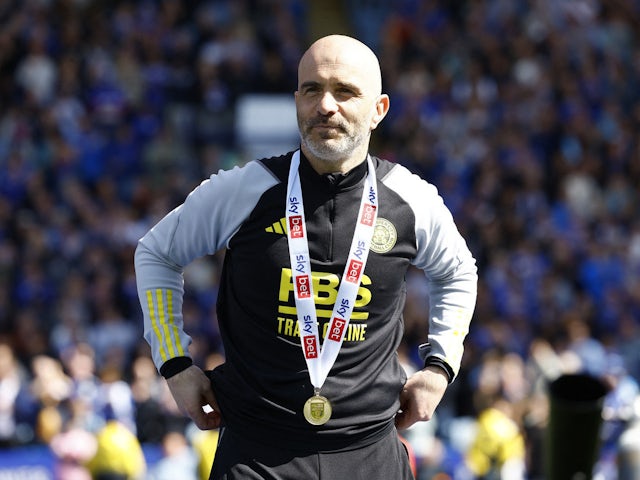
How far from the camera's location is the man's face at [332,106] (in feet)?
11.9

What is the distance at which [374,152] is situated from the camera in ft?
55.0

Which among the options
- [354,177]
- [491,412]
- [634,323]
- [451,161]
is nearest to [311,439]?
[354,177]

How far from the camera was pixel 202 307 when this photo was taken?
13.3 meters

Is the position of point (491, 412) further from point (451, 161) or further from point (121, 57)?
point (121, 57)

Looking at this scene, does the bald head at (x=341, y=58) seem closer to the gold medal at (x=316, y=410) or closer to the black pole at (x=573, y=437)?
the gold medal at (x=316, y=410)

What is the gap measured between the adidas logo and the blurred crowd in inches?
255

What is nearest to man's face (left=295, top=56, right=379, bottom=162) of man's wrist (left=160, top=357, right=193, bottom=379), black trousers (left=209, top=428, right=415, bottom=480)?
man's wrist (left=160, top=357, right=193, bottom=379)

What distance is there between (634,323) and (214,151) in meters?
5.66

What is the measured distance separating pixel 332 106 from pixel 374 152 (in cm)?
1319

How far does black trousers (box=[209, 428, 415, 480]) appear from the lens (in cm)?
363

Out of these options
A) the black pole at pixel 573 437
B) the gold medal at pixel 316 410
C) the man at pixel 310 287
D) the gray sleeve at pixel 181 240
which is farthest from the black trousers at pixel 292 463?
the black pole at pixel 573 437

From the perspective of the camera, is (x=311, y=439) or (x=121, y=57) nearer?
(x=311, y=439)

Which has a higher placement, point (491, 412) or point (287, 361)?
point (491, 412)

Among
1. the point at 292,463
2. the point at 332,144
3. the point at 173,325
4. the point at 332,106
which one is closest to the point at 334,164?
the point at 332,144
